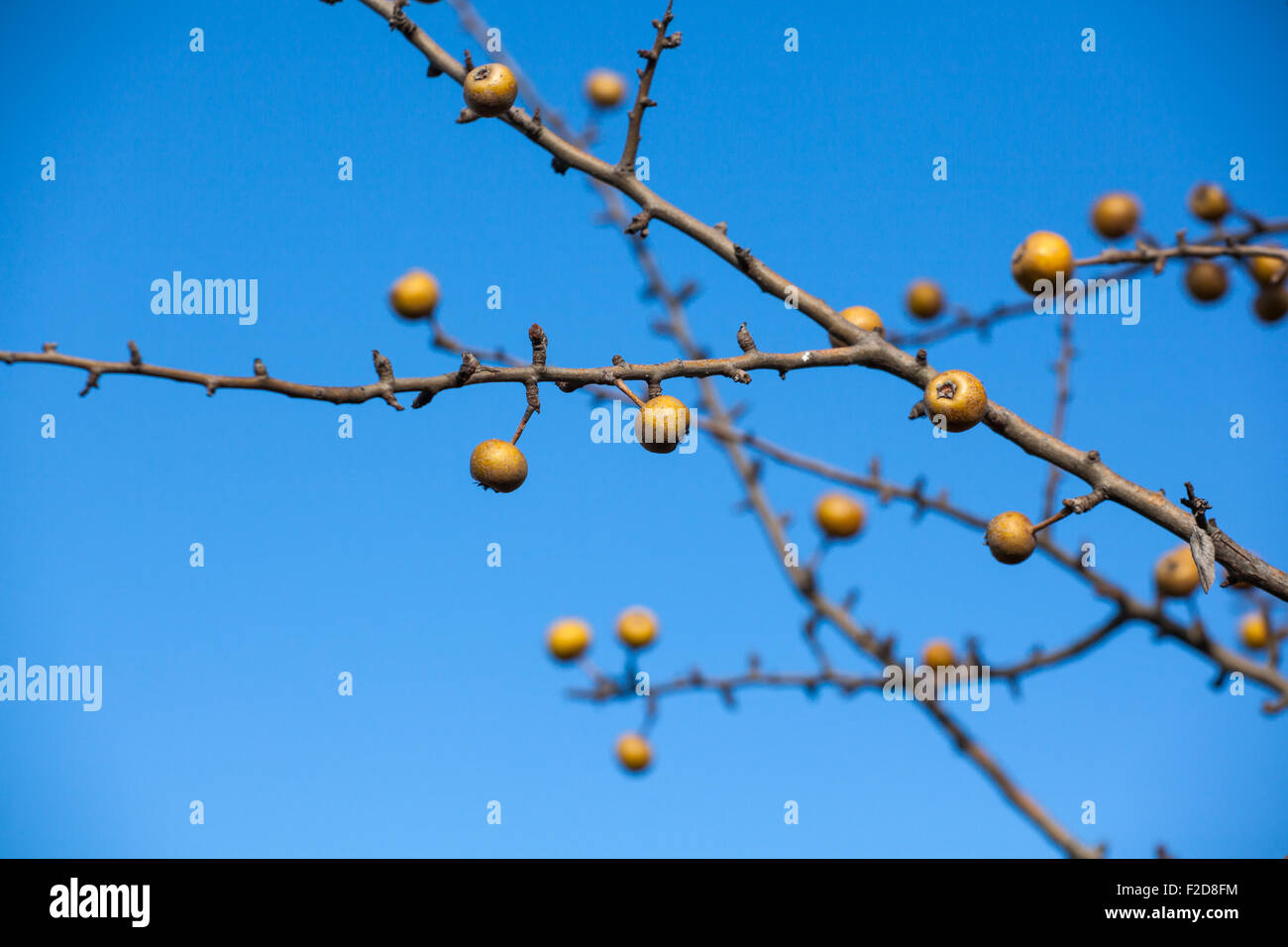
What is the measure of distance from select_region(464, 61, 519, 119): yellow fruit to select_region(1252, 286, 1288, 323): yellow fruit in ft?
13.1

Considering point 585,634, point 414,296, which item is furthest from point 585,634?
point 414,296

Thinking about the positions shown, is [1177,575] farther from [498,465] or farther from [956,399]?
[498,465]

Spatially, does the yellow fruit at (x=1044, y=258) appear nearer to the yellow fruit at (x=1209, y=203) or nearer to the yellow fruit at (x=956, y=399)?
the yellow fruit at (x=956, y=399)

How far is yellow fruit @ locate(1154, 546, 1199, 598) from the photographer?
446cm

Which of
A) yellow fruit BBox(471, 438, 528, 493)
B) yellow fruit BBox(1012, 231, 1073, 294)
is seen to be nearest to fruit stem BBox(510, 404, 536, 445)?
yellow fruit BBox(471, 438, 528, 493)

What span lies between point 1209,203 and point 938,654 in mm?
3060

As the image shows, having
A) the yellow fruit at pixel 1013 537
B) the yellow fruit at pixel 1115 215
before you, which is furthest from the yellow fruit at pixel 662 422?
the yellow fruit at pixel 1115 215

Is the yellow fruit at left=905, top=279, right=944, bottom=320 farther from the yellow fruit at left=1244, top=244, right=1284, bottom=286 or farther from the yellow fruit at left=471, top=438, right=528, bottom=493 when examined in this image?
the yellow fruit at left=471, top=438, right=528, bottom=493

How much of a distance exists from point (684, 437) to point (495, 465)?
0.54 metres

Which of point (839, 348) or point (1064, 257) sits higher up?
point (1064, 257)

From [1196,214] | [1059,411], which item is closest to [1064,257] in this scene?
[1059,411]
